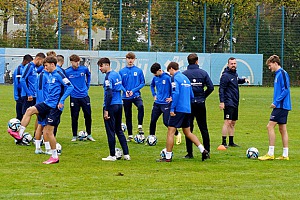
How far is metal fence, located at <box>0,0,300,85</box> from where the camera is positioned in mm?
42656

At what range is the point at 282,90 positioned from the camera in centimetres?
1201

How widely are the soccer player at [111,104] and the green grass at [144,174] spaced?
0.44m

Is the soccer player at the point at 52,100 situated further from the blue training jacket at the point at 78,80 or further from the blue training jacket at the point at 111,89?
the blue training jacket at the point at 78,80

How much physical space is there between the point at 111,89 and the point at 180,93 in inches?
50.5

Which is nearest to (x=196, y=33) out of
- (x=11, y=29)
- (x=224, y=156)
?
(x=11, y=29)

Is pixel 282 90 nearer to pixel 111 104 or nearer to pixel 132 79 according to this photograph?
pixel 111 104

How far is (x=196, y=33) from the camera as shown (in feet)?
148

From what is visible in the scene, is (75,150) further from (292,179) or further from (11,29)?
(11,29)

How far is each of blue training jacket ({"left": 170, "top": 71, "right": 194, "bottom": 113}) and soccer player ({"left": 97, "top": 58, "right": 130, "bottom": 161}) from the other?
106cm

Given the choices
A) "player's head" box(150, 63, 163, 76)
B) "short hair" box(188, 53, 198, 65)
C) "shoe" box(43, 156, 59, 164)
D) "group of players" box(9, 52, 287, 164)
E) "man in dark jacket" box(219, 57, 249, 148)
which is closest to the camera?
"shoe" box(43, 156, 59, 164)

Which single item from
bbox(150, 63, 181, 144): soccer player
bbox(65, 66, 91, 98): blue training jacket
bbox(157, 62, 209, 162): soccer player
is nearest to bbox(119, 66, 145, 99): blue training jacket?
bbox(150, 63, 181, 144): soccer player

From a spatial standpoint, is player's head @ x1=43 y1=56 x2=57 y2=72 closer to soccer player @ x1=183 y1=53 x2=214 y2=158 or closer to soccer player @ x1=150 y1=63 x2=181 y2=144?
soccer player @ x1=183 y1=53 x2=214 y2=158

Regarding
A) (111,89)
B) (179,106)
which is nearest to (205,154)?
(179,106)

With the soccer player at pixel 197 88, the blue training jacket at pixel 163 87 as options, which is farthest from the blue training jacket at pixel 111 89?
the blue training jacket at pixel 163 87
